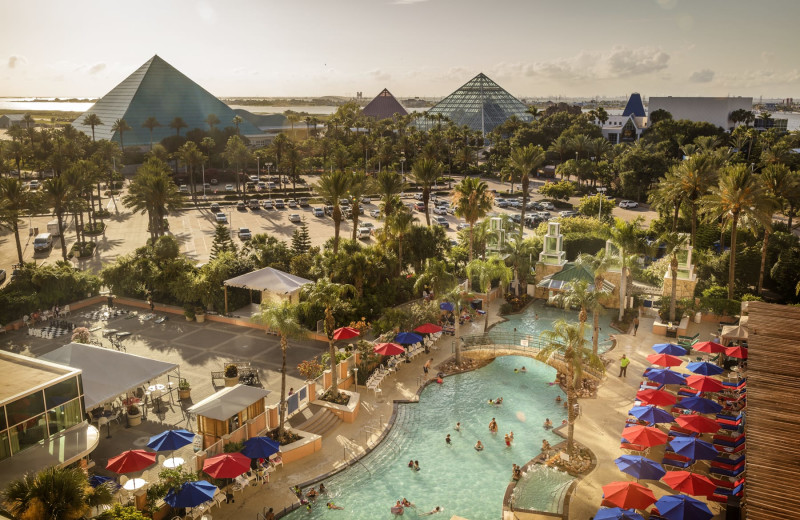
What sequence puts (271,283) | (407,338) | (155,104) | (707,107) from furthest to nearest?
(707,107)
(155,104)
(271,283)
(407,338)

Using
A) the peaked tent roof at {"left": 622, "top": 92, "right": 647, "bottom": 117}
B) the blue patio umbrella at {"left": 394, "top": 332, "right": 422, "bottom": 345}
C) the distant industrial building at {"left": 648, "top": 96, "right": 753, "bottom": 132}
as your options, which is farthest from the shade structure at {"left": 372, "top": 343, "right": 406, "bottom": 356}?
the peaked tent roof at {"left": 622, "top": 92, "right": 647, "bottom": 117}

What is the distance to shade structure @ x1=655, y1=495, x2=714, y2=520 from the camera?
1522cm

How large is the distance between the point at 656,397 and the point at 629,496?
7085 mm

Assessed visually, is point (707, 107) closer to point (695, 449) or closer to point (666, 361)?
point (666, 361)

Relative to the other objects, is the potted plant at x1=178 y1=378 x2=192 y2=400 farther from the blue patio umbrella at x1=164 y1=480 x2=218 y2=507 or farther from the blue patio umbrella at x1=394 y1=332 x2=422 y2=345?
the blue patio umbrella at x1=394 y1=332 x2=422 y2=345

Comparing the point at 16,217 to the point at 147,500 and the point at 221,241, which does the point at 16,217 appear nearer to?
the point at 221,241

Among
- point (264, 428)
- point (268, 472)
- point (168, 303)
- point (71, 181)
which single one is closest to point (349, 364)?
point (264, 428)

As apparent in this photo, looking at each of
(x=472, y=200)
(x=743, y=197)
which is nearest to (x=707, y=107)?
(x=743, y=197)

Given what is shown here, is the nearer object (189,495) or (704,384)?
(189,495)

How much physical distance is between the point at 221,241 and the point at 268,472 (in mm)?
25834

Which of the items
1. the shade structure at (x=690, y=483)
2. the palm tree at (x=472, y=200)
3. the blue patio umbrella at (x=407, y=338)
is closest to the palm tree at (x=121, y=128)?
the palm tree at (x=472, y=200)

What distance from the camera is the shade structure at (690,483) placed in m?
16.5

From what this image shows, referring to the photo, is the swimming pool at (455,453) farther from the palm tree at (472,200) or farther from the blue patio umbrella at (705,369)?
the palm tree at (472,200)

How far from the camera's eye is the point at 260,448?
18984 mm
